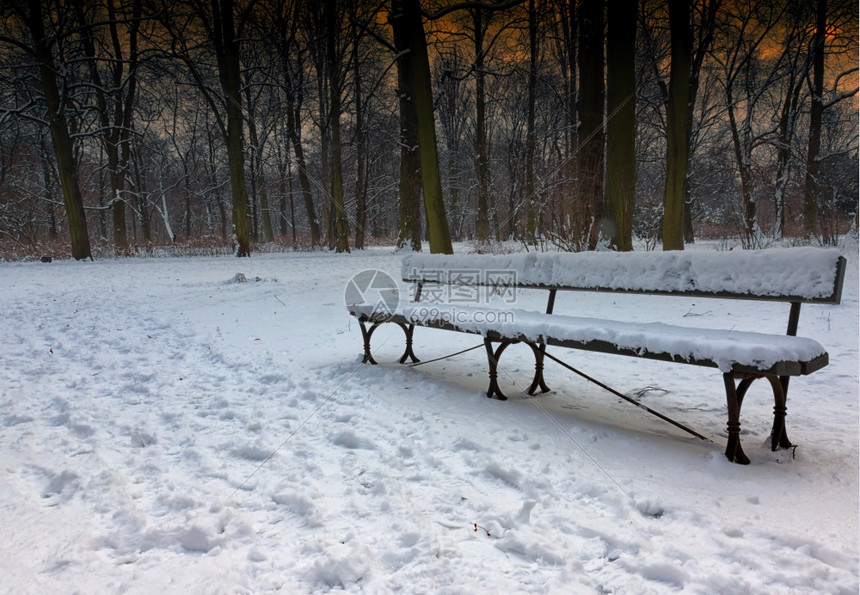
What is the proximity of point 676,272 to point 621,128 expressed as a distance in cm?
520

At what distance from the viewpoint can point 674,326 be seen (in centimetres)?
283

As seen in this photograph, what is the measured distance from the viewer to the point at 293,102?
1961cm

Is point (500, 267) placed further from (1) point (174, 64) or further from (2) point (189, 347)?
(1) point (174, 64)

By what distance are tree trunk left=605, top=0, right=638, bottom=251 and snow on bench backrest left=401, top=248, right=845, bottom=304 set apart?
3944 mm

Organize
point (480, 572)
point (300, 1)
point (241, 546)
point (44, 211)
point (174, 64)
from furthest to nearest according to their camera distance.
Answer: point (44, 211) < point (300, 1) < point (174, 64) < point (241, 546) < point (480, 572)

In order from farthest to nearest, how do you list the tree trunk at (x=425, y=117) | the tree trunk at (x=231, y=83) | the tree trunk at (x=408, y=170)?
the tree trunk at (x=408, y=170), the tree trunk at (x=231, y=83), the tree trunk at (x=425, y=117)

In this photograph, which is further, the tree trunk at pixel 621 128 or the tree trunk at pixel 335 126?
the tree trunk at pixel 335 126

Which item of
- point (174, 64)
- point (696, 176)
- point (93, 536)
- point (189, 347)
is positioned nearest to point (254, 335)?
point (189, 347)

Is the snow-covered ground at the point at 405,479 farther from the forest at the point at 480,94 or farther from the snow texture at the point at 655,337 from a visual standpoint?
the forest at the point at 480,94

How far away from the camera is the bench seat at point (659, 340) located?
2107mm

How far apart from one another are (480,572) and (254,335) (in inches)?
176

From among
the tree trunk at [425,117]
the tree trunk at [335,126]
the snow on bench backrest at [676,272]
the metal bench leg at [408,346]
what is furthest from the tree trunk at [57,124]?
the snow on bench backrest at [676,272]

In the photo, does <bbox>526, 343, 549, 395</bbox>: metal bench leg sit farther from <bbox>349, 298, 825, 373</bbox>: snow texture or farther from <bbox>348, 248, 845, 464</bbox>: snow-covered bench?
<bbox>349, 298, 825, 373</bbox>: snow texture

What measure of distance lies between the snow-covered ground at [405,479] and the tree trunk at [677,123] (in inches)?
133
